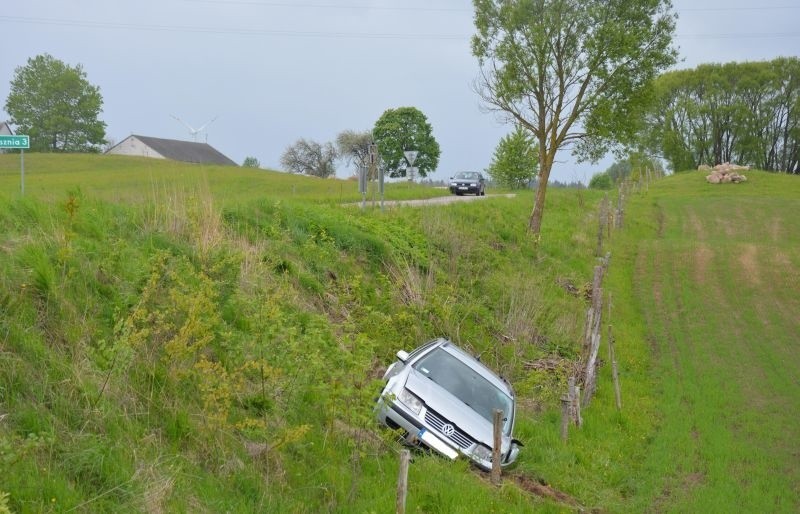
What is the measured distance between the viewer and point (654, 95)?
1219 inches

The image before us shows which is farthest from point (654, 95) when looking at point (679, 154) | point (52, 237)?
point (679, 154)

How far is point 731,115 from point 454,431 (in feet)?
290

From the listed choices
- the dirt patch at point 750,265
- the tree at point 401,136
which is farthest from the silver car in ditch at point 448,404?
the tree at point 401,136

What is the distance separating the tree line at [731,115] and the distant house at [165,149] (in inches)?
1959

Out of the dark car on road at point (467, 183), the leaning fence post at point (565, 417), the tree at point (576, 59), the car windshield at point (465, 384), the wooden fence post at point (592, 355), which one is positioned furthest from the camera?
the dark car on road at point (467, 183)

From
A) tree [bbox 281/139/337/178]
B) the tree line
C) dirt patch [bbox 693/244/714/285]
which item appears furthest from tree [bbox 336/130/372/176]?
dirt patch [bbox 693/244/714/285]

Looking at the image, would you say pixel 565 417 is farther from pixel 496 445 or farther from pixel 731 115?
pixel 731 115

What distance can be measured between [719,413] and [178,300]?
10956 millimetres

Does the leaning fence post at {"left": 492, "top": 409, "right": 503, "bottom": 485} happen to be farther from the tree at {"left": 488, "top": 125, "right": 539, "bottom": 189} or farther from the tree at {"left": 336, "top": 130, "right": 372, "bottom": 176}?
the tree at {"left": 336, "top": 130, "right": 372, "bottom": 176}

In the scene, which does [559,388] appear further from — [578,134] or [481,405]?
[578,134]

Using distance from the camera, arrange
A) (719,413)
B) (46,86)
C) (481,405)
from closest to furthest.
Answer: (481,405) → (719,413) → (46,86)

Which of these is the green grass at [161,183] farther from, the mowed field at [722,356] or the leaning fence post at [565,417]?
the mowed field at [722,356]

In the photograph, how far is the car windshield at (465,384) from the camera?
1127 centimetres

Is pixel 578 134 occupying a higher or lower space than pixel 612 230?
higher
